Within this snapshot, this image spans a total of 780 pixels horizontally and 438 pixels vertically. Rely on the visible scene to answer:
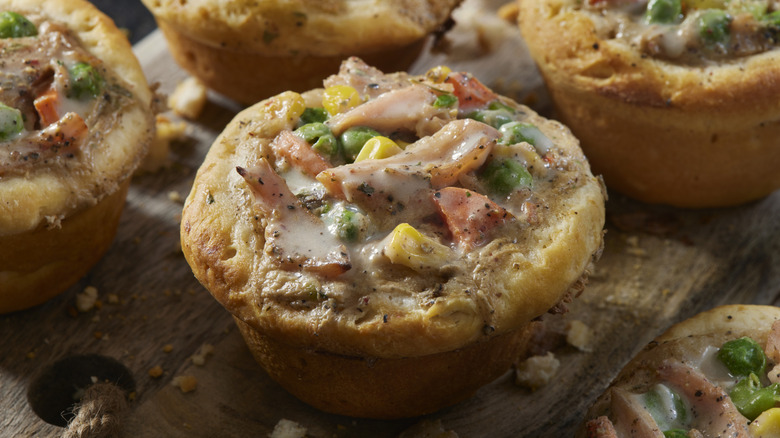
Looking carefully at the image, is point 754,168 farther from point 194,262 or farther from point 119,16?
point 119,16

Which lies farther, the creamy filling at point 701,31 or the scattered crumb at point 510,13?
the scattered crumb at point 510,13

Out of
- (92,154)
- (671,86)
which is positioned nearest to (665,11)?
(671,86)

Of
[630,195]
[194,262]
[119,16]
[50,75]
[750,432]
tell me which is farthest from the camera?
[119,16]

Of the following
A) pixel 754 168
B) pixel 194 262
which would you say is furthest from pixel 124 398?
pixel 754 168

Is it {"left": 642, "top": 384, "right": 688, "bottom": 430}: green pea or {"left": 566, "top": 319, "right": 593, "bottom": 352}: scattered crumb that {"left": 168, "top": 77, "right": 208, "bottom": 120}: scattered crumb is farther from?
{"left": 642, "top": 384, "right": 688, "bottom": 430}: green pea

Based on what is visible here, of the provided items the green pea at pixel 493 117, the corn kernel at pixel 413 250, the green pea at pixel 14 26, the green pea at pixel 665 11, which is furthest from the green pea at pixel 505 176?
the green pea at pixel 14 26

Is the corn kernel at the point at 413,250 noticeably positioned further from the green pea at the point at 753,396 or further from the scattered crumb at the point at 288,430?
the green pea at the point at 753,396
